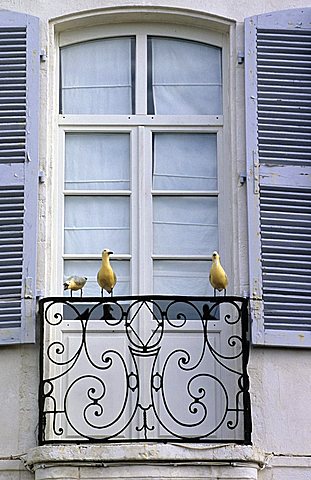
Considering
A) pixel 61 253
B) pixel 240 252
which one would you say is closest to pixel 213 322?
pixel 240 252

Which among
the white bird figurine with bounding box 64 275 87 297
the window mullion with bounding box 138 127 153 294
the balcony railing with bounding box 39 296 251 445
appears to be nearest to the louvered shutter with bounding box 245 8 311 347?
the balcony railing with bounding box 39 296 251 445

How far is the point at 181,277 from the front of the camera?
9.90 metres

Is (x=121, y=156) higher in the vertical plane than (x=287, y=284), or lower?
higher

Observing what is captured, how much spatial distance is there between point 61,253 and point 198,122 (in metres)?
1.29

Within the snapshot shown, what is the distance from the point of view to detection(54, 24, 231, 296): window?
9.91 m

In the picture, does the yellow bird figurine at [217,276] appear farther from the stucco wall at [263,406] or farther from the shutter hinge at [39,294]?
the shutter hinge at [39,294]

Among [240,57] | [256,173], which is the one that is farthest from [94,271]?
[240,57]

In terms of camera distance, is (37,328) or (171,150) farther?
(171,150)

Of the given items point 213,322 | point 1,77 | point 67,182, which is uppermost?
point 1,77

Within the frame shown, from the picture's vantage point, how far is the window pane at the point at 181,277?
988 cm

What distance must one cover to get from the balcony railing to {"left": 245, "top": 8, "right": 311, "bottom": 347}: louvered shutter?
0.27 m

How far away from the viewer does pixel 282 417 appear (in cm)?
944

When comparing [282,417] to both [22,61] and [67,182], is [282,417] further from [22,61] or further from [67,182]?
A: [22,61]

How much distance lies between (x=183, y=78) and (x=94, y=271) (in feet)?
4.92
